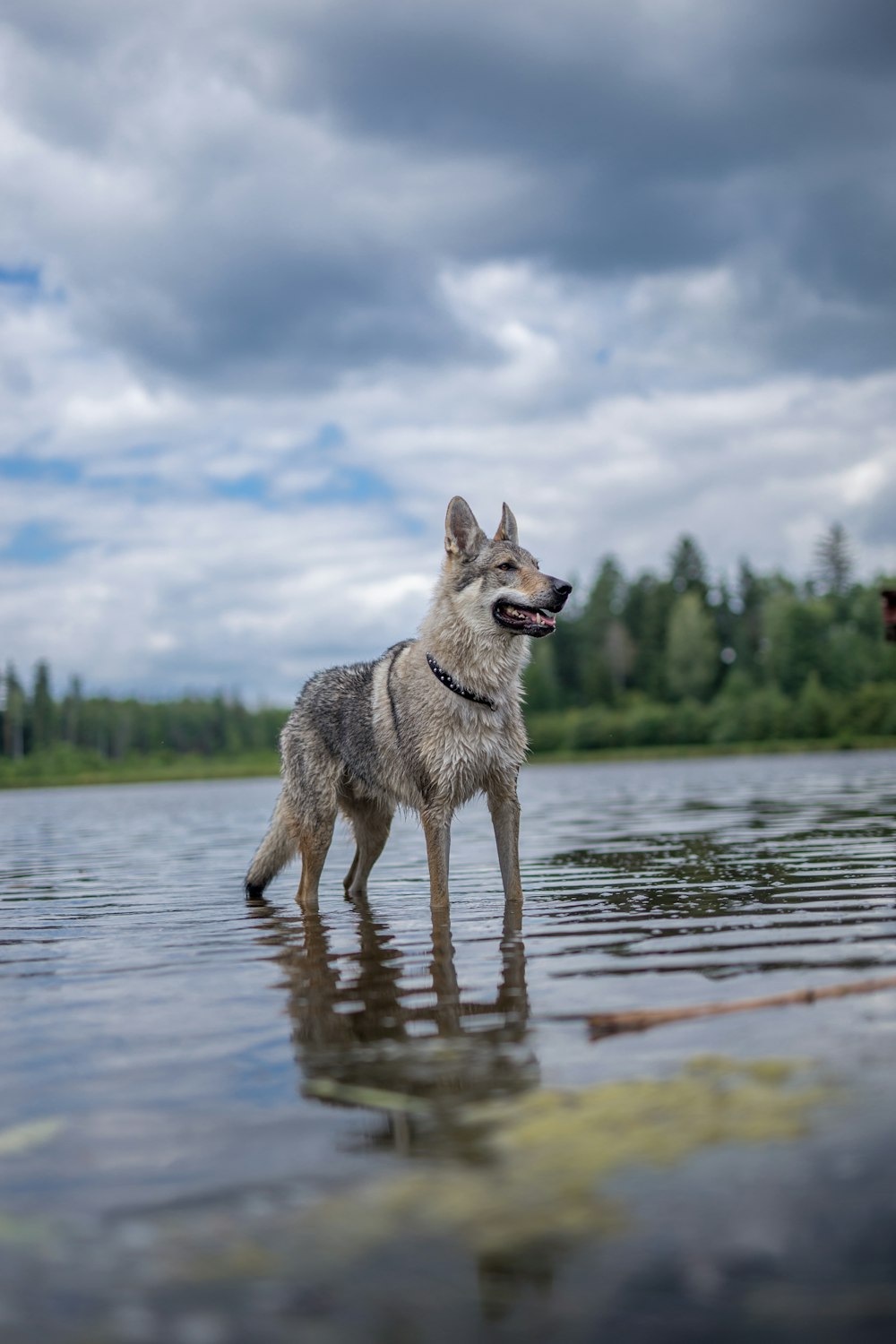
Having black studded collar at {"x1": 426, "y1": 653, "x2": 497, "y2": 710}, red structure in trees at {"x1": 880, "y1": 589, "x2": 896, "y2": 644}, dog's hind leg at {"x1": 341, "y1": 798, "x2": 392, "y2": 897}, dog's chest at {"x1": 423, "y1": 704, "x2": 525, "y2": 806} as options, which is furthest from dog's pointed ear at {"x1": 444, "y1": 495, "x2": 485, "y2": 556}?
A: red structure in trees at {"x1": 880, "y1": 589, "x2": 896, "y2": 644}

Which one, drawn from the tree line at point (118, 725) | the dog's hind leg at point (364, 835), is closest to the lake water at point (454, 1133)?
the dog's hind leg at point (364, 835)

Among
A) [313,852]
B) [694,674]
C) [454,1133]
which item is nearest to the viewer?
[454,1133]

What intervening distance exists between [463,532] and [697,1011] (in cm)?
536

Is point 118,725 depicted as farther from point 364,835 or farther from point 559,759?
point 364,835

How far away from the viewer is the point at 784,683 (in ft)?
405

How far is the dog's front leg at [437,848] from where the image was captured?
8.88 metres

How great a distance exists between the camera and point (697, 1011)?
483 centimetres

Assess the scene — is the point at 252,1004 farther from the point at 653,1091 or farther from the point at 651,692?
the point at 651,692

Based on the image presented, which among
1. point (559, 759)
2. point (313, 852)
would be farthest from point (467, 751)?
point (559, 759)

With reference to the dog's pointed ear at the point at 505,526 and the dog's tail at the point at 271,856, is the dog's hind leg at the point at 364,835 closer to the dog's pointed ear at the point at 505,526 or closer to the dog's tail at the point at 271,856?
the dog's tail at the point at 271,856

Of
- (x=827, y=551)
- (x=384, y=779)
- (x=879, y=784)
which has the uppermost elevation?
(x=827, y=551)

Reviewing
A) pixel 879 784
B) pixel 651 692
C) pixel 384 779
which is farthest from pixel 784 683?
pixel 384 779

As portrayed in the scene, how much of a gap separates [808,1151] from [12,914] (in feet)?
28.6

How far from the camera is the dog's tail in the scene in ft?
36.3
